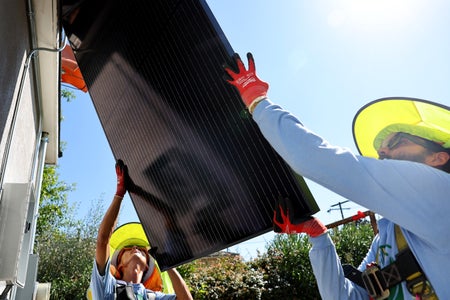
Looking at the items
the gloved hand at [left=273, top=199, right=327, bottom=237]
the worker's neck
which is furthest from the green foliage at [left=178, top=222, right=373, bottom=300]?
the gloved hand at [left=273, top=199, right=327, bottom=237]

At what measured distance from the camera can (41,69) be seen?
11.4 feet

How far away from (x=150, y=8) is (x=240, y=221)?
1670 millimetres

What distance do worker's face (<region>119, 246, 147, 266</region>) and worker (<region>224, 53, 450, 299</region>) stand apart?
2.35m

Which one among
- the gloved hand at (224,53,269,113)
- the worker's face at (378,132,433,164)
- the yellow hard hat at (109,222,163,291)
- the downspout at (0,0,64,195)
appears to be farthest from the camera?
the yellow hard hat at (109,222,163,291)

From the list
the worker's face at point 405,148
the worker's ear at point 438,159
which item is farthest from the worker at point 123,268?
the worker's ear at point 438,159

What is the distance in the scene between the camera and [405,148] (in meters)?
2.02

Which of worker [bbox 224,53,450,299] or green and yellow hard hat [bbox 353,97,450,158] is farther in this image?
green and yellow hard hat [bbox 353,97,450,158]

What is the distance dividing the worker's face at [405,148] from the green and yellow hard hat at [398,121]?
38mm

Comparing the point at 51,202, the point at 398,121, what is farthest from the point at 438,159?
the point at 51,202

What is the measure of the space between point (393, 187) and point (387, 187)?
0.08 feet

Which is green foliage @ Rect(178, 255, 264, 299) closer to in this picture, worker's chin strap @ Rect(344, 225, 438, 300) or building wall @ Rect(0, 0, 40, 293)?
building wall @ Rect(0, 0, 40, 293)

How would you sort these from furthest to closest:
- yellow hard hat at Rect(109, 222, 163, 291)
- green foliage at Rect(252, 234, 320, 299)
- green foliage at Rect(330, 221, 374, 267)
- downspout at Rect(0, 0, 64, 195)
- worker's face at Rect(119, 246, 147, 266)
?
1. green foliage at Rect(330, 221, 374, 267)
2. green foliage at Rect(252, 234, 320, 299)
3. yellow hard hat at Rect(109, 222, 163, 291)
4. worker's face at Rect(119, 246, 147, 266)
5. downspout at Rect(0, 0, 64, 195)

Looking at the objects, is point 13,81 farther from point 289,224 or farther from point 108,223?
point 289,224

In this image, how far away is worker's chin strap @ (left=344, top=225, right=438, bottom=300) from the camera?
1569mm
